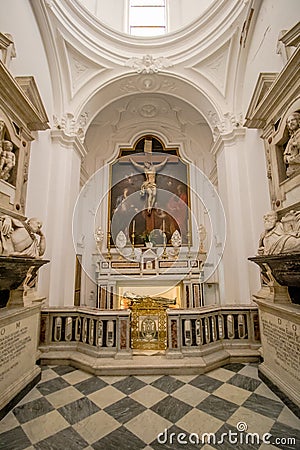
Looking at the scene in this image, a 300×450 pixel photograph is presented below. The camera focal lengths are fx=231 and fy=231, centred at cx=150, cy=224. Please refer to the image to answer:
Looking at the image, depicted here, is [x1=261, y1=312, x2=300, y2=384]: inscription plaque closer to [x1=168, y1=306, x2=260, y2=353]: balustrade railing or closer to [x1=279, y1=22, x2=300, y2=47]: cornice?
[x1=168, y1=306, x2=260, y2=353]: balustrade railing

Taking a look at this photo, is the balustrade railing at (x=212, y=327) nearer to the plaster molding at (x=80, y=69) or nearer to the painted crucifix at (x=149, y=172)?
the painted crucifix at (x=149, y=172)

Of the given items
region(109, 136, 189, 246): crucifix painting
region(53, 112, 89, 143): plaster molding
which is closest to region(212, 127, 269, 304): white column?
region(109, 136, 189, 246): crucifix painting

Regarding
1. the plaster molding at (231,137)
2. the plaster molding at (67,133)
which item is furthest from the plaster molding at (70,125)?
the plaster molding at (231,137)

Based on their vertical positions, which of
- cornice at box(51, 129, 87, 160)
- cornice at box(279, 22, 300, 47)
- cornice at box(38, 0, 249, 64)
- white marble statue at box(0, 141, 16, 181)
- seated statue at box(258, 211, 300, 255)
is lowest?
seated statue at box(258, 211, 300, 255)

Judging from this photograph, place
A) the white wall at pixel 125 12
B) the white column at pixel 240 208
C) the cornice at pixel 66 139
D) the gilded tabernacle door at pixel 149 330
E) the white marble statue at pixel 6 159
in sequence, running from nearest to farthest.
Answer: the white marble statue at pixel 6 159, the gilded tabernacle door at pixel 149 330, the white column at pixel 240 208, the cornice at pixel 66 139, the white wall at pixel 125 12

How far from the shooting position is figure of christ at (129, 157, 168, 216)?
7.53 meters

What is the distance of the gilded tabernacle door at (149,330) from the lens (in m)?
3.46

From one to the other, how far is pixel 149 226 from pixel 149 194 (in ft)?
3.45

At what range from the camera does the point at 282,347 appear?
2477mm

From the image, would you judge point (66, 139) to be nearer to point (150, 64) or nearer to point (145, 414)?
point (150, 64)

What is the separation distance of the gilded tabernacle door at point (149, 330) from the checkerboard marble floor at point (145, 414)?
0.58 meters

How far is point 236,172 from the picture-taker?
5043 millimetres

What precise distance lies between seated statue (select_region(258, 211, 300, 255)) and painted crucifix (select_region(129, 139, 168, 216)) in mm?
4789

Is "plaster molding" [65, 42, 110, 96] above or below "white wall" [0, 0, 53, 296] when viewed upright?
above
